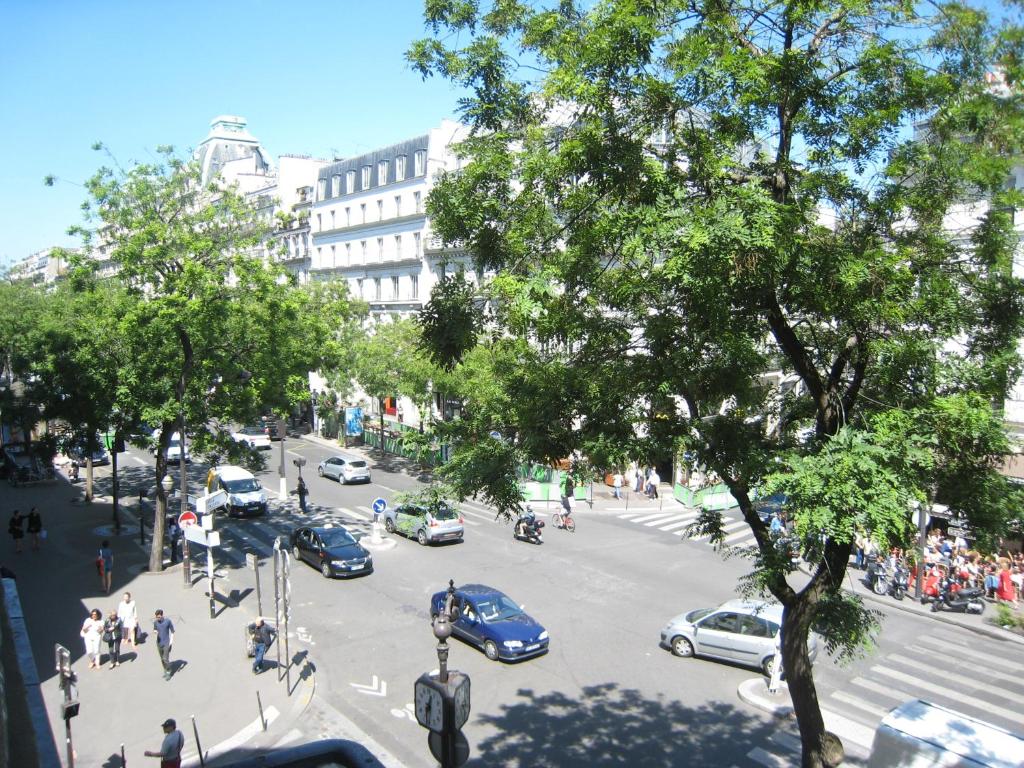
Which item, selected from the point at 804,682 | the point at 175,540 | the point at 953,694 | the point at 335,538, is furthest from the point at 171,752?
the point at 953,694

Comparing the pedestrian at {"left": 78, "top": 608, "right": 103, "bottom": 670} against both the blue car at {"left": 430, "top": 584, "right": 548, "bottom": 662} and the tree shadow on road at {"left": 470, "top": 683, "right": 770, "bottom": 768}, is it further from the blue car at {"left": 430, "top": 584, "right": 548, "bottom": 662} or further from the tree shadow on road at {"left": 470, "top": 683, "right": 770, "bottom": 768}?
the tree shadow on road at {"left": 470, "top": 683, "right": 770, "bottom": 768}

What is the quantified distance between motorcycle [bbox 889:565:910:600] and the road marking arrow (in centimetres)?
1558

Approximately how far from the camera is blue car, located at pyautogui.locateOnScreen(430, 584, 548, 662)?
56.9ft

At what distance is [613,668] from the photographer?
56.0 ft

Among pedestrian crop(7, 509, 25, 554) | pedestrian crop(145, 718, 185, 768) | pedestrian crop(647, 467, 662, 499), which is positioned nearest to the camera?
pedestrian crop(145, 718, 185, 768)

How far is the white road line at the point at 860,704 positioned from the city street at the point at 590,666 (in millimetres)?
46

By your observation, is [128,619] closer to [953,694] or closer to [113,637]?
[113,637]

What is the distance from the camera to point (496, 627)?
17.7m

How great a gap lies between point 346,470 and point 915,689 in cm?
2812

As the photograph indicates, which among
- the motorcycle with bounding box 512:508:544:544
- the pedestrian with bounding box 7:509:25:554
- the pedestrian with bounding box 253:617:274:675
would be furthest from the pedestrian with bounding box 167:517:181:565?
the motorcycle with bounding box 512:508:544:544

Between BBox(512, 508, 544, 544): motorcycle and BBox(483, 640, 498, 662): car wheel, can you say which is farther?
BBox(512, 508, 544, 544): motorcycle

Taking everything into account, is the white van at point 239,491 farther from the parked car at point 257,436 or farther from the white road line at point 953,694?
the white road line at point 953,694

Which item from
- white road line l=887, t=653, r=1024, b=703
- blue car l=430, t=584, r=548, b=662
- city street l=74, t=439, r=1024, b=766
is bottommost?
white road line l=887, t=653, r=1024, b=703

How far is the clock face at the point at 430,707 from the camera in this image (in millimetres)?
8617
